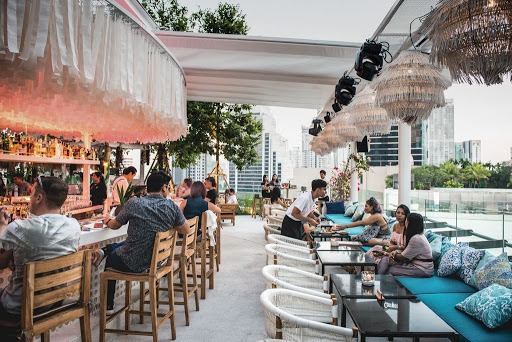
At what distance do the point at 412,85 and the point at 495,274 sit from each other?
2.05 meters

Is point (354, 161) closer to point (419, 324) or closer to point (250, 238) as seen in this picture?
point (250, 238)

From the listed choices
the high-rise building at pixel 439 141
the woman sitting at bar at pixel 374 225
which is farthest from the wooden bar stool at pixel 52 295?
the high-rise building at pixel 439 141

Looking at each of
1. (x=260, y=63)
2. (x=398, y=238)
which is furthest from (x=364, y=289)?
(x=260, y=63)

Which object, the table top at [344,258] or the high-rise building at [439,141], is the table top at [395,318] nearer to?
Result: the table top at [344,258]

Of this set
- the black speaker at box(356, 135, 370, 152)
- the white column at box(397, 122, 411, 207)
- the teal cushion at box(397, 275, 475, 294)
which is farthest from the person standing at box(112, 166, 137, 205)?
the black speaker at box(356, 135, 370, 152)

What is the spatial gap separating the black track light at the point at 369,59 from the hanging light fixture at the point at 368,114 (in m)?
0.23

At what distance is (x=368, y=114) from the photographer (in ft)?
15.9

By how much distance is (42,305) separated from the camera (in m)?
2.16

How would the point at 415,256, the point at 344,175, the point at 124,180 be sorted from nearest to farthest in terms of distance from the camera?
the point at 415,256
the point at 124,180
the point at 344,175

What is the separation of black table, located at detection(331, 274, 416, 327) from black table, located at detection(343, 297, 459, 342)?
0.07 m

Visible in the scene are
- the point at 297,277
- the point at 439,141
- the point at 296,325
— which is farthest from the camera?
the point at 439,141

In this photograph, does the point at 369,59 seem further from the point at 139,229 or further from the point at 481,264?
the point at 139,229

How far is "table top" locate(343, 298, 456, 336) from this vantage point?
2275 mm

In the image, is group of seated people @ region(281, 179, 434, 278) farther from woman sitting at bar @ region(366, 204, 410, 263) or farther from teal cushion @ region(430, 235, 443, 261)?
teal cushion @ region(430, 235, 443, 261)
